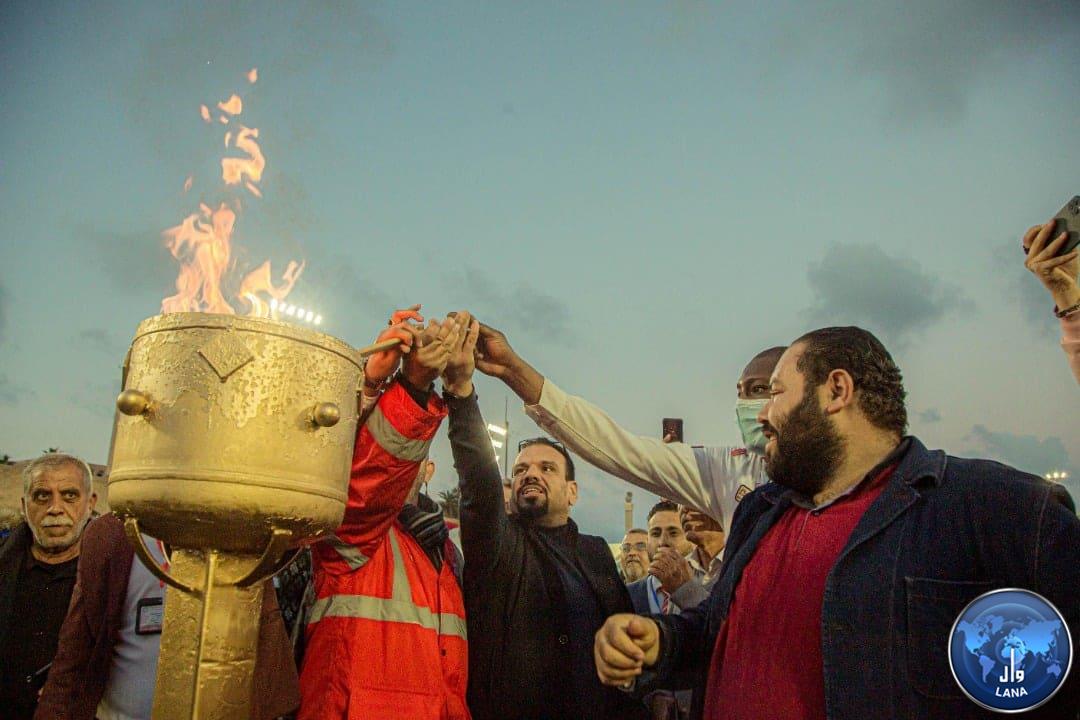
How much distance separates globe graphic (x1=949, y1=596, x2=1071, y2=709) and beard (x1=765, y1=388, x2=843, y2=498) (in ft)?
2.22

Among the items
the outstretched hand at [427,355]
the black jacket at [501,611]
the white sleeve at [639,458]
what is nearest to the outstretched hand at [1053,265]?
the white sleeve at [639,458]

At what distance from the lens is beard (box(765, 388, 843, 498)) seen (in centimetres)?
257

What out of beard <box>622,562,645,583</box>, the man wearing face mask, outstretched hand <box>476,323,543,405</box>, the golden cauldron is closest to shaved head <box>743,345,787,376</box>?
the man wearing face mask

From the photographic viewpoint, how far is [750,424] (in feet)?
13.1

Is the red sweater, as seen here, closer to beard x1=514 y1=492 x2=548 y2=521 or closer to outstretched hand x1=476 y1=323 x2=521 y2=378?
outstretched hand x1=476 y1=323 x2=521 y2=378

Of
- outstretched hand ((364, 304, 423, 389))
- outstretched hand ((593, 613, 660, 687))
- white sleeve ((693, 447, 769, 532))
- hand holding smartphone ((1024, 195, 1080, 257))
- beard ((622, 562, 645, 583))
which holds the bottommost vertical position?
outstretched hand ((593, 613, 660, 687))

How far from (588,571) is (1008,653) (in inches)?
93.2

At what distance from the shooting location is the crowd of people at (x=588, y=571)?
2.09 m

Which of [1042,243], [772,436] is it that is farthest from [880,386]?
[1042,243]

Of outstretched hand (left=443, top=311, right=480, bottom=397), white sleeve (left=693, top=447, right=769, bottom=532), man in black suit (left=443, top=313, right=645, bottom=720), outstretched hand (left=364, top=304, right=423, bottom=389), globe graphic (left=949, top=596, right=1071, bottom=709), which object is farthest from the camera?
white sleeve (left=693, top=447, right=769, bottom=532)

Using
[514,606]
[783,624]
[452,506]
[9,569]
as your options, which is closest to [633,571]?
[514,606]

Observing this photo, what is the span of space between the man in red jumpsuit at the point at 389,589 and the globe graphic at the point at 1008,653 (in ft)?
6.06

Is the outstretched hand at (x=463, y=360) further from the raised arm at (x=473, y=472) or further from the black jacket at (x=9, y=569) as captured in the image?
the black jacket at (x=9, y=569)

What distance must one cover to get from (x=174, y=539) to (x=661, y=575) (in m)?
2.98
